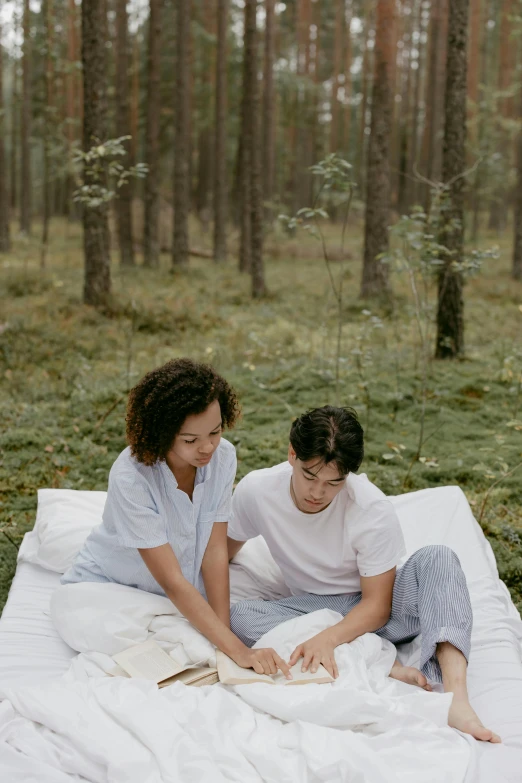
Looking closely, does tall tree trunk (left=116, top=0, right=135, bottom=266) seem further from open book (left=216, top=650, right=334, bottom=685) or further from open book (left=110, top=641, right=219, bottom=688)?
open book (left=216, top=650, right=334, bottom=685)

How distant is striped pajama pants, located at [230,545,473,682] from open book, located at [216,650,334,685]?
12.5 inches

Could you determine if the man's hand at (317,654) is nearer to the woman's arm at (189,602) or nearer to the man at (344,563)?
the man at (344,563)

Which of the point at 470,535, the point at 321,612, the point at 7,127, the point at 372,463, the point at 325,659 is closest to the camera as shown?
the point at 325,659

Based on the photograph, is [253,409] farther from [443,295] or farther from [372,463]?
[443,295]

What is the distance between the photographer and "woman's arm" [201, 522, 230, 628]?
123 inches

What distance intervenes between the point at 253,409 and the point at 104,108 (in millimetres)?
4871

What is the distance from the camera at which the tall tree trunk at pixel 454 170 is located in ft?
25.4

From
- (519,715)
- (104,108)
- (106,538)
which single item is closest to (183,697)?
(106,538)

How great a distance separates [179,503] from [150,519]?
175mm

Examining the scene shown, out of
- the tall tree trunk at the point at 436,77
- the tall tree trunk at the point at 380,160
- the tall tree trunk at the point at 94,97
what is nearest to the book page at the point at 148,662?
the tall tree trunk at the point at 94,97

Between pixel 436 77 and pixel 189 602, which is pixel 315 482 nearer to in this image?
pixel 189 602

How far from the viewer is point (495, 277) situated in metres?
16.0

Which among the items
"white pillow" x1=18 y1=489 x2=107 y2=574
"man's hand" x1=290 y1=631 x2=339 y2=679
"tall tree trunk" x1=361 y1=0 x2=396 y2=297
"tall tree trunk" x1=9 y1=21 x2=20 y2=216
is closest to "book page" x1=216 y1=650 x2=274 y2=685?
"man's hand" x1=290 y1=631 x2=339 y2=679

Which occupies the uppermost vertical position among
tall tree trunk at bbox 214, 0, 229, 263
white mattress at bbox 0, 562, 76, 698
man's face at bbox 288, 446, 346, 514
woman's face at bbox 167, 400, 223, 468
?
tall tree trunk at bbox 214, 0, 229, 263
